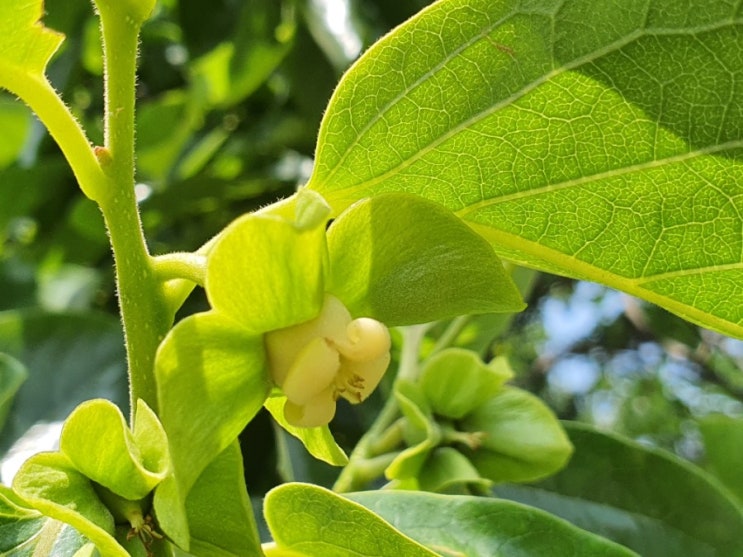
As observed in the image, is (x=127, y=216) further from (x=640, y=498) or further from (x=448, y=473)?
(x=640, y=498)

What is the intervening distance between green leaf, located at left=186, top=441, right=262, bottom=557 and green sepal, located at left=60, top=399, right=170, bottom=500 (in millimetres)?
47

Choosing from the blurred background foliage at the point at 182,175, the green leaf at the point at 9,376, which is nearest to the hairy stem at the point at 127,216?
the green leaf at the point at 9,376

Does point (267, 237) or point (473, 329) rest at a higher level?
point (267, 237)

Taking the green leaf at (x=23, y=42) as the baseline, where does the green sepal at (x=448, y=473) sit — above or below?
below

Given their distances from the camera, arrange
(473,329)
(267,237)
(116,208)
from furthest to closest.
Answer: (473,329), (116,208), (267,237)

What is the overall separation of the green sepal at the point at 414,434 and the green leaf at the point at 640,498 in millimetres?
279

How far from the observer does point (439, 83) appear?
69cm

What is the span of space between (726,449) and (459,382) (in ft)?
2.45

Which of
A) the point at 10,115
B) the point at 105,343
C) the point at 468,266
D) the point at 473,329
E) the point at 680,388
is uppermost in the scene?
the point at 468,266

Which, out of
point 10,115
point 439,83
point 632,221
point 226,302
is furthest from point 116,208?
point 10,115

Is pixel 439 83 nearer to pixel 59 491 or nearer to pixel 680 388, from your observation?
pixel 59 491

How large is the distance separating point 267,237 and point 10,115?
1.67 m

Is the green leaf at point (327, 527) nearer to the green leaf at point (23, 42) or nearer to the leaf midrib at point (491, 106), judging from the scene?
the leaf midrib at point (491, 106)

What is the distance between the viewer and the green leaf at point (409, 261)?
60 centimetres
